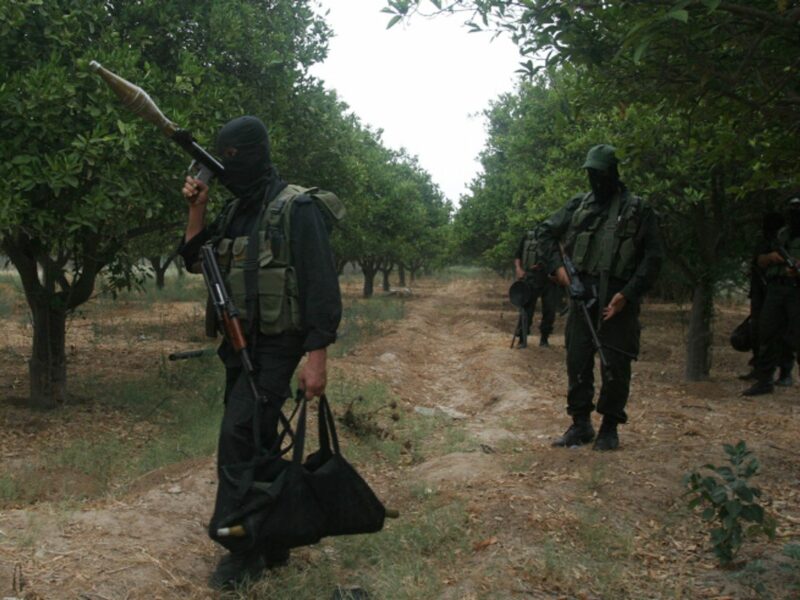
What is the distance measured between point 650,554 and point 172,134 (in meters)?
3.04

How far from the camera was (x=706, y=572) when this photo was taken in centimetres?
360

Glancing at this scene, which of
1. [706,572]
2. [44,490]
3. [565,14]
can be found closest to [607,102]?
A: [565,14]

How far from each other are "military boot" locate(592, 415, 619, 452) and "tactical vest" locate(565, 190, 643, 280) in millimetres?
996

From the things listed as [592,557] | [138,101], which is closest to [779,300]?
[592,557]

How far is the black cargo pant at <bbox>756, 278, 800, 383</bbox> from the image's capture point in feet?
24.7

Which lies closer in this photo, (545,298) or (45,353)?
(45,353)

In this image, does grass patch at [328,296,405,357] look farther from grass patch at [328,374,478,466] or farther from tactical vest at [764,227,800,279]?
tactical vest at [764,227,800,279]

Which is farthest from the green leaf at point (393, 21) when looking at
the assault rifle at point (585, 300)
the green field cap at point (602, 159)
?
the assault rifle at point (585, 300)

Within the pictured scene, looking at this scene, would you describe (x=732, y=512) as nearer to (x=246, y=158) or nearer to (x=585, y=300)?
(x=585, y=300)

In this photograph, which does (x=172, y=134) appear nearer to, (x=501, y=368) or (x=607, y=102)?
(x=607, y=102)

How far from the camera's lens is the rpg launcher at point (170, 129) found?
3527mm

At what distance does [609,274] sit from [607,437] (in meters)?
1.13

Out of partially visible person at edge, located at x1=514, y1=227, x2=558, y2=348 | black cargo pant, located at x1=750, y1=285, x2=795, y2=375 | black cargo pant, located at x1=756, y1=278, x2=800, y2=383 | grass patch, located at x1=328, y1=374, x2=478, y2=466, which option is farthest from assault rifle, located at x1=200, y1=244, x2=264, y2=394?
partially visible person at edge, located at x1=514, y1=227, x2=558, y2=348

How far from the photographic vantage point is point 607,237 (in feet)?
17.3
